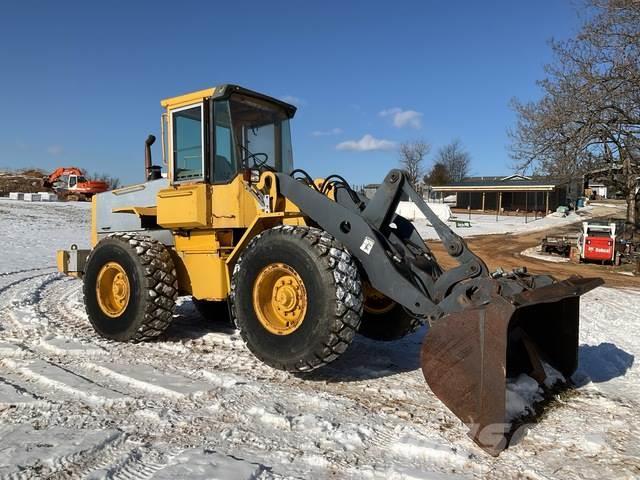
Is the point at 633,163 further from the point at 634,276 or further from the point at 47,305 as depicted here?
the point at 47,305

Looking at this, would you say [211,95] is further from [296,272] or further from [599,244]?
[599,244]

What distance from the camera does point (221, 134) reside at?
217 inches

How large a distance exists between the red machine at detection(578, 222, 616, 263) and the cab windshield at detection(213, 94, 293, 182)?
13.6m

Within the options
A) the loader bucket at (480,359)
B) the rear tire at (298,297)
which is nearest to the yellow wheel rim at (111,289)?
the rear tire at (298,297)

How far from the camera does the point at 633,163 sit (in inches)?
703

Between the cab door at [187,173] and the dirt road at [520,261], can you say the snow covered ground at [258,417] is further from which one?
the dirt road at [520,261]

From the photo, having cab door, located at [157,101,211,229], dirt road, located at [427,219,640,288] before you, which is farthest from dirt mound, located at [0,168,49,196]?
cab door, located at [157,101,211,229]

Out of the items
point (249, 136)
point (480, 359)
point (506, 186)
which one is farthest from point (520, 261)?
point (506, 186)

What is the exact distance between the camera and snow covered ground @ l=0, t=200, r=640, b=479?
3.04 metres

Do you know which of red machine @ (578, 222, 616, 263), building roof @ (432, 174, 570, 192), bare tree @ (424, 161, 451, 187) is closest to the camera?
red machine @ (578, 222, 616, 263)

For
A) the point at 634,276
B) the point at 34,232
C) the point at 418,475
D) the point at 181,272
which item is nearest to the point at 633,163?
the point at 634,276

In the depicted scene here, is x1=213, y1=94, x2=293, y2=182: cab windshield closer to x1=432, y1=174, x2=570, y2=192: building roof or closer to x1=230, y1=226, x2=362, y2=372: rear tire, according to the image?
x1=230, y1=226, x2=362, y2=372: rear tire

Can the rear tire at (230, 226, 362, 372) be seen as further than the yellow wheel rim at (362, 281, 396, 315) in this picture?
No

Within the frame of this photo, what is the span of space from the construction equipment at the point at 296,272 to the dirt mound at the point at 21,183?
40.9 meters
